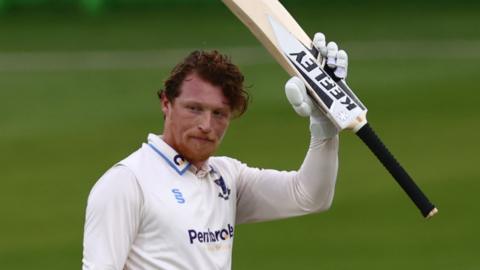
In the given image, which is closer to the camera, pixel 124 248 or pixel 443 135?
pixel 124 248

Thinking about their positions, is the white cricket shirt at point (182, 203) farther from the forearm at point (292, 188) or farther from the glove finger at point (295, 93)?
the glove finger at point (295, 93)

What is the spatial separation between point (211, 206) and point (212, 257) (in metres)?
0.28

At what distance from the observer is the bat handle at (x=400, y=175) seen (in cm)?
855

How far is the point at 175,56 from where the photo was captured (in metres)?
24.3

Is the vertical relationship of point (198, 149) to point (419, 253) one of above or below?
above

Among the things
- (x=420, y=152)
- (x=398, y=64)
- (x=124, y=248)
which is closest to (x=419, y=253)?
(x=420, y=152)

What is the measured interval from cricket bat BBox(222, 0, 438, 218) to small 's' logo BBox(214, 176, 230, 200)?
0.68 metres

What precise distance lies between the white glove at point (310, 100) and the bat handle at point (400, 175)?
7.4 inches

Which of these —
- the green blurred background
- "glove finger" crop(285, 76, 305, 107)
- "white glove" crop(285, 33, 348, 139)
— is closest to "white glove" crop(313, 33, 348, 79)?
"white glove" crop(285, 33, 348, 139)

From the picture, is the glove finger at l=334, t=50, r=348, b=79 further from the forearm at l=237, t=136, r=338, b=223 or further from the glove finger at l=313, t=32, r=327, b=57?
the forearm at l=237, t=136, r=338, b=223

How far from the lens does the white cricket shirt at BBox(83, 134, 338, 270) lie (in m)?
8.12

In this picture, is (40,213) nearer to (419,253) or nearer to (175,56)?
(419,253)

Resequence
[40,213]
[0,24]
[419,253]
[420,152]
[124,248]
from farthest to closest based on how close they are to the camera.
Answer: [0,24]
[420,152]
[40,213]
[419,253]
[124,248]

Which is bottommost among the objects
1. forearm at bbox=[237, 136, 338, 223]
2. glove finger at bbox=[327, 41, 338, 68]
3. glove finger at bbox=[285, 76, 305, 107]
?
forearm at bbox=[237, 136, 338, 223]
